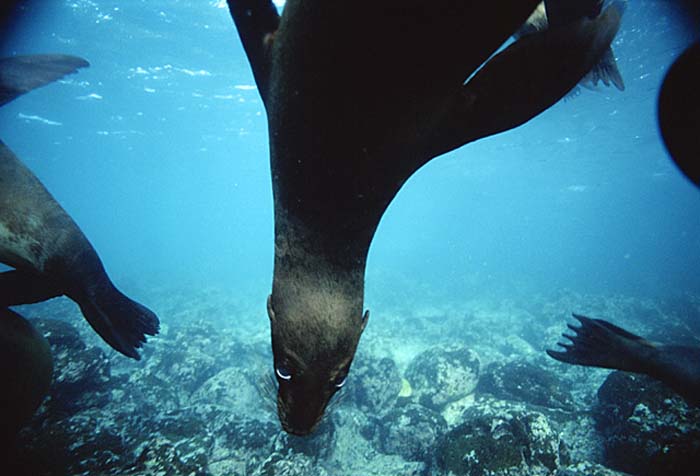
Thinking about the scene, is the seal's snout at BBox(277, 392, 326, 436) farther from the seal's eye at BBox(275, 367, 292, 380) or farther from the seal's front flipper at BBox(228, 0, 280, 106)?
the seal's front flipper at BBox(228, 0, 280, 106)

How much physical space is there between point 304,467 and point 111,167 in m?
57.3

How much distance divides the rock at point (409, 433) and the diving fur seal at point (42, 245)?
535cm

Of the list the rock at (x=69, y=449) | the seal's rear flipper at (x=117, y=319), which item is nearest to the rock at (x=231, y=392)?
the rock at (x=69, y=449)

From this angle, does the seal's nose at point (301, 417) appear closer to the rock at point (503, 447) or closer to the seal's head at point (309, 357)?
the seal's head at point (309, 357)

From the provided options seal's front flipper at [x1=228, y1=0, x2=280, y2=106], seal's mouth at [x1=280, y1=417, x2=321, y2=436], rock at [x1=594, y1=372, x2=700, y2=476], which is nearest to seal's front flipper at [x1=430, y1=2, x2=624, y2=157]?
seal's front flipper at [x1=228, y1=0, x2=280, y2=106]

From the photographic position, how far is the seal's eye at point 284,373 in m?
1.48

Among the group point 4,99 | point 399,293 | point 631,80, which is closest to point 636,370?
point 4,99

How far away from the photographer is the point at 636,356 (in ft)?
9.45

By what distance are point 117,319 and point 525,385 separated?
9.19 meters

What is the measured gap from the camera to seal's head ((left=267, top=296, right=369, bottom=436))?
137 cm

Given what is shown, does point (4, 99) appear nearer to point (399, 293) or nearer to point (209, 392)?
point (209, 392)

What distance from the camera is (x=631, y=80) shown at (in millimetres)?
16156

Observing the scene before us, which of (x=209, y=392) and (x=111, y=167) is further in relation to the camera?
(x=111, y=167)

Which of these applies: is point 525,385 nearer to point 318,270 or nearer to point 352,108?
point 318,270
